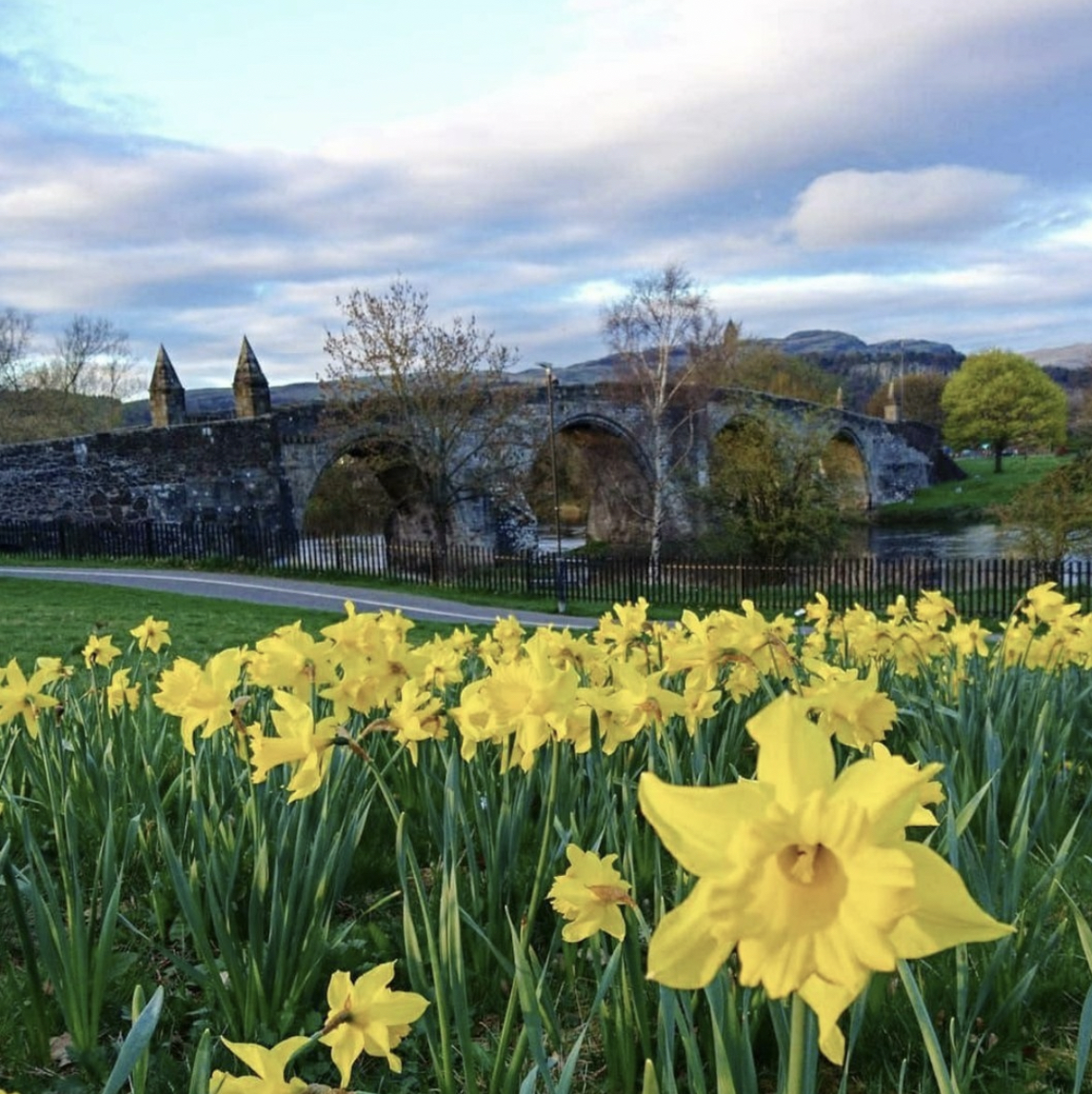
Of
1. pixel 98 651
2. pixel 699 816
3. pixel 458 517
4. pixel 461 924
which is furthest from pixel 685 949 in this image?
pixel 458 517

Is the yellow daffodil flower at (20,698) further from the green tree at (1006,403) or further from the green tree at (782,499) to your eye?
the green tree at (1006,403)

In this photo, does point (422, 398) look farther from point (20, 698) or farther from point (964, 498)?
point (964, 498)

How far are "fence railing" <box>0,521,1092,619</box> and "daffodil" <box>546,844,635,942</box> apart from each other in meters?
15.5

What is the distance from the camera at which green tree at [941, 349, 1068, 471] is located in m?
62.8

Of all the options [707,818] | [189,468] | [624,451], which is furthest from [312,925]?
[624,451]

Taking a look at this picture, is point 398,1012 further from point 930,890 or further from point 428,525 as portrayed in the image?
point 428,525

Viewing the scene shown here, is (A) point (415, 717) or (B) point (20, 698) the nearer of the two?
(A) point (415, 717)

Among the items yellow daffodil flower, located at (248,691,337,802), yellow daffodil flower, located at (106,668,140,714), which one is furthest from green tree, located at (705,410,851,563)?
yellow daffodil flower, located at (248,691,337,802)

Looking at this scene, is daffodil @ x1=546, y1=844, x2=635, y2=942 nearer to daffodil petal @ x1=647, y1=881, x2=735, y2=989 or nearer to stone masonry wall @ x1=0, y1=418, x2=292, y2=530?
daffodil petal @ x1=647, y1=881, x2=735, y2=989

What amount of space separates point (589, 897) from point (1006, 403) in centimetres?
6978

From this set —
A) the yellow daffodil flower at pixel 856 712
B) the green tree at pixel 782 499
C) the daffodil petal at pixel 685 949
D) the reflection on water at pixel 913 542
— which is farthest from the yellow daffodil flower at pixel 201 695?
the reflection on water at pixel 913 542

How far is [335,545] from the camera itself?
72.3ft

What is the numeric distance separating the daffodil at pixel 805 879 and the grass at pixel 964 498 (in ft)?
151

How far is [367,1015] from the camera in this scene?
1254mm
